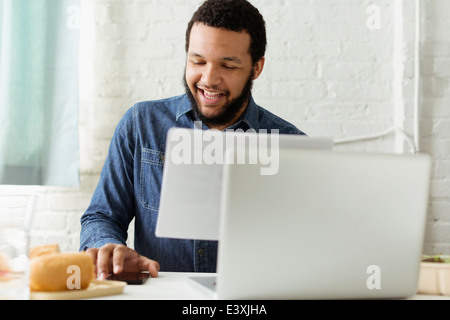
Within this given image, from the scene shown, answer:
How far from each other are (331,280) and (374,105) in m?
1.60

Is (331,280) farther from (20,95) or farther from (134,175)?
(20,95)

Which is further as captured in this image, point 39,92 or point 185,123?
point 39,92

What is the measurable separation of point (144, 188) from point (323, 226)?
0.90 meters

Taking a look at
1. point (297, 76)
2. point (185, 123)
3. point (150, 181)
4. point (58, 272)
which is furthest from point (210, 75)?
point (58, 272)

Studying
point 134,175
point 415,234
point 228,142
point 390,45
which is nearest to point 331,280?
point 415,234

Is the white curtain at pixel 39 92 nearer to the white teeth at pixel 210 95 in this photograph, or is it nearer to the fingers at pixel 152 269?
the white teeth at pixel 210 95

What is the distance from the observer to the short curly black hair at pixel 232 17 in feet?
5.39

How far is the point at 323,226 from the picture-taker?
2.59 ft

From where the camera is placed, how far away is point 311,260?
79 centimetres

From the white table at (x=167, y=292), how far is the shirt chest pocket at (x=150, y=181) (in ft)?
1.79

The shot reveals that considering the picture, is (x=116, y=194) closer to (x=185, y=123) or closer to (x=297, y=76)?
(x=185, y=123)

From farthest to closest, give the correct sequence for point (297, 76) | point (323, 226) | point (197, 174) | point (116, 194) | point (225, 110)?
point (297, 76) → point (225, 110) → point (116, 194) → point (197, 174) → point (323, 226)

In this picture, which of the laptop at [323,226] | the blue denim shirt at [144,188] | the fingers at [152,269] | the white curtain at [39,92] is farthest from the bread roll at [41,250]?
the white curtain at [39,92]

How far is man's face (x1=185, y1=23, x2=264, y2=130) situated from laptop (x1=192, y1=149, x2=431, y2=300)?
918 mm
